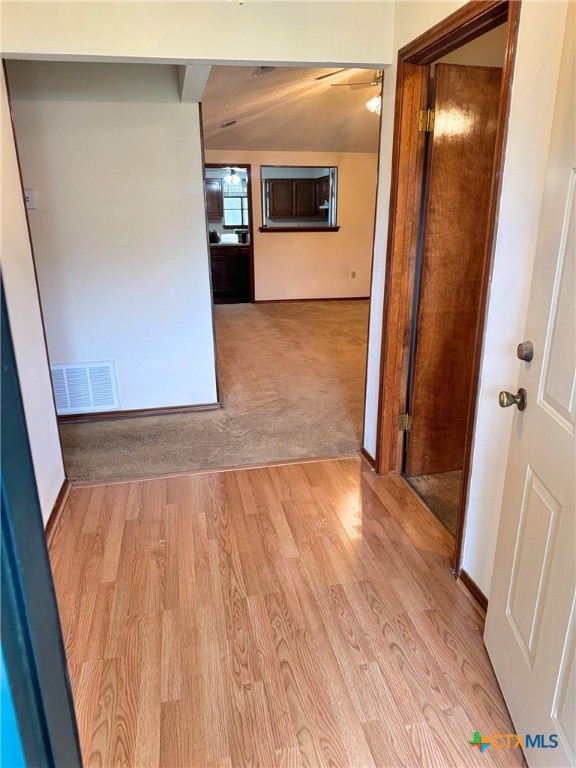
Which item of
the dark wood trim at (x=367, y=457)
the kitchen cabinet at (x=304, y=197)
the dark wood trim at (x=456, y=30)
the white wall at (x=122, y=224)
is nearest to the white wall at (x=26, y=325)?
the white wall at (x=122, y=224)

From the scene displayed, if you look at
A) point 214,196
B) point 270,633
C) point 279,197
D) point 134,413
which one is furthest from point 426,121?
point 214,196

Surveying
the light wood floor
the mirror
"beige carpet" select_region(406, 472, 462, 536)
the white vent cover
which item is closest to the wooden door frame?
"beige carpet" select_region(406, 472, 462, 536)

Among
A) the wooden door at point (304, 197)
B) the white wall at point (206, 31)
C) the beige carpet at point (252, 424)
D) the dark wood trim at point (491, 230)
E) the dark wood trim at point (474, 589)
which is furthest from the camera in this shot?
the wooden door at point (304, 197)

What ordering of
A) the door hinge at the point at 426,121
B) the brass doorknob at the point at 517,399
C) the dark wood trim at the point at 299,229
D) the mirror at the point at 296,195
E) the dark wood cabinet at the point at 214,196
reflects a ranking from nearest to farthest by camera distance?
the brass doorknob at the point at 517,399 < the door hinge at the point at 426,121 < the dark wood trim at the point at 299,229 < the mirror at the point at 296,195 < the dark wood cabinet at the point at 214,196

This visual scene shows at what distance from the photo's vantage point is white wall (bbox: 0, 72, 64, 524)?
209cm

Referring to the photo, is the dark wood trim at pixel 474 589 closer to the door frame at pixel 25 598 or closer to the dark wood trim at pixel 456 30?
the door frame at pixel 25 598

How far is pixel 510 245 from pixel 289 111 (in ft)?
16.1

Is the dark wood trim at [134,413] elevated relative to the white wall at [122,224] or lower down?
lower down

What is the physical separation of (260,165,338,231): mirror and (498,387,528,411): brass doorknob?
700cm

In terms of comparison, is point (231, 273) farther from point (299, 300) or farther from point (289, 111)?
point (289, 111)

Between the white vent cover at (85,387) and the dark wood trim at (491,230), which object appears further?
the white vent cover at (85,387)

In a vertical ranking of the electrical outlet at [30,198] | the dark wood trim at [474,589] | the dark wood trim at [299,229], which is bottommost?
the dark wood trim at [474,589]

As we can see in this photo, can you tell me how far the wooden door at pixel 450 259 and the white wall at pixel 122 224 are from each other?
1636 millimetres

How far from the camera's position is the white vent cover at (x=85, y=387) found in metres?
3.49
